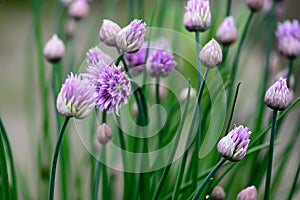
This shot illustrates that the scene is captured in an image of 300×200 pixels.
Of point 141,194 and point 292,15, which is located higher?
point 292,15

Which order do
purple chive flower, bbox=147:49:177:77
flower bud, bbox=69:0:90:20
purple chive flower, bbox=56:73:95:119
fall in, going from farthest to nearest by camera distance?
flower bud, bbox=69:0:90:20
purple chive flower, bbox=147:49:177:77
purple chive flower, bbox=56:73:95:119

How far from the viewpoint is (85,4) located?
0.85 m

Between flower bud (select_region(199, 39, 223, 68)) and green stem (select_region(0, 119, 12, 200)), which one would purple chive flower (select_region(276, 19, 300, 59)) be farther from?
green stem (select_region(0, 119, 12, 200))

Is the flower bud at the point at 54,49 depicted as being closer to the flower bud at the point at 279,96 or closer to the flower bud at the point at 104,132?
the flower bud at the point at 104,132

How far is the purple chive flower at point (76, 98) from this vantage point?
1.54 ft

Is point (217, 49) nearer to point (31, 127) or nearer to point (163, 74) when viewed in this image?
point (163, 74)

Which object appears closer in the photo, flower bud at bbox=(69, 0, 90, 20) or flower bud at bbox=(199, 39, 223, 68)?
flower bud at bbox=(199, 39, 223, 68)

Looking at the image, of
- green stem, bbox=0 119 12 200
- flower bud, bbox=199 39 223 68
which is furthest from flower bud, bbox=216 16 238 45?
green stem, bbox=0 119 12 200

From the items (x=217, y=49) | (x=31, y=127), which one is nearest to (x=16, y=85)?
(x=31, y=127)

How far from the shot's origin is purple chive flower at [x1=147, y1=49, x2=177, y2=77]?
1.96ft

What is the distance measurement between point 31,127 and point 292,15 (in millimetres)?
1261

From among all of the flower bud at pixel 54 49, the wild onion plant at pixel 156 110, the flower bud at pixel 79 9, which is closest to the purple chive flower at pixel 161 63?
the wild onion plant at pixel 156 110

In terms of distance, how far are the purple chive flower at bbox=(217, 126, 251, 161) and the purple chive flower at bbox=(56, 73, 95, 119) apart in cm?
11

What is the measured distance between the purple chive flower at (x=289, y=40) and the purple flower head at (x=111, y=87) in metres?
0.28
